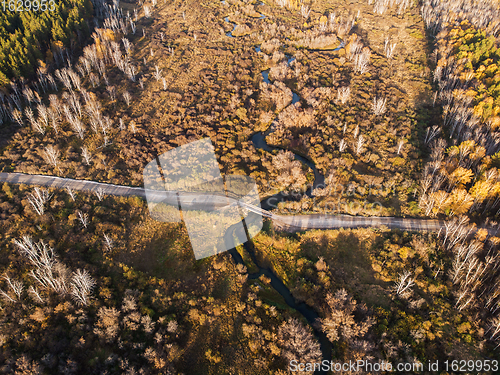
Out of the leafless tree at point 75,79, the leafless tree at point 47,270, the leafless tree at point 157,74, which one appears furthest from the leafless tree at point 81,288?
the leafless tree at point 157,74

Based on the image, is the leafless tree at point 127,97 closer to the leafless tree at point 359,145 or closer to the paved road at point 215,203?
the paved road at point 215,203

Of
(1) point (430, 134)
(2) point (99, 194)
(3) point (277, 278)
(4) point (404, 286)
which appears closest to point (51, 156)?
(2) point (99, 194)

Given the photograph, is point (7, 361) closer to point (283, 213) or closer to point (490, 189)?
point (283, 213)

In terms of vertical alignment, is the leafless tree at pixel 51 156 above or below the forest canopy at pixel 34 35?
below

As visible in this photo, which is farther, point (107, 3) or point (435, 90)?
point (107, 3)

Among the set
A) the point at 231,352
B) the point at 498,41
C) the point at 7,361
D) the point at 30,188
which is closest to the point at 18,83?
the point at 30,188

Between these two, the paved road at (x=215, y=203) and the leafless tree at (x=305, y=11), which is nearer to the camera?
the paved road at (x=215, y=203)

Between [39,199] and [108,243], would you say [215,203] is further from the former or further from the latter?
[39,199]
